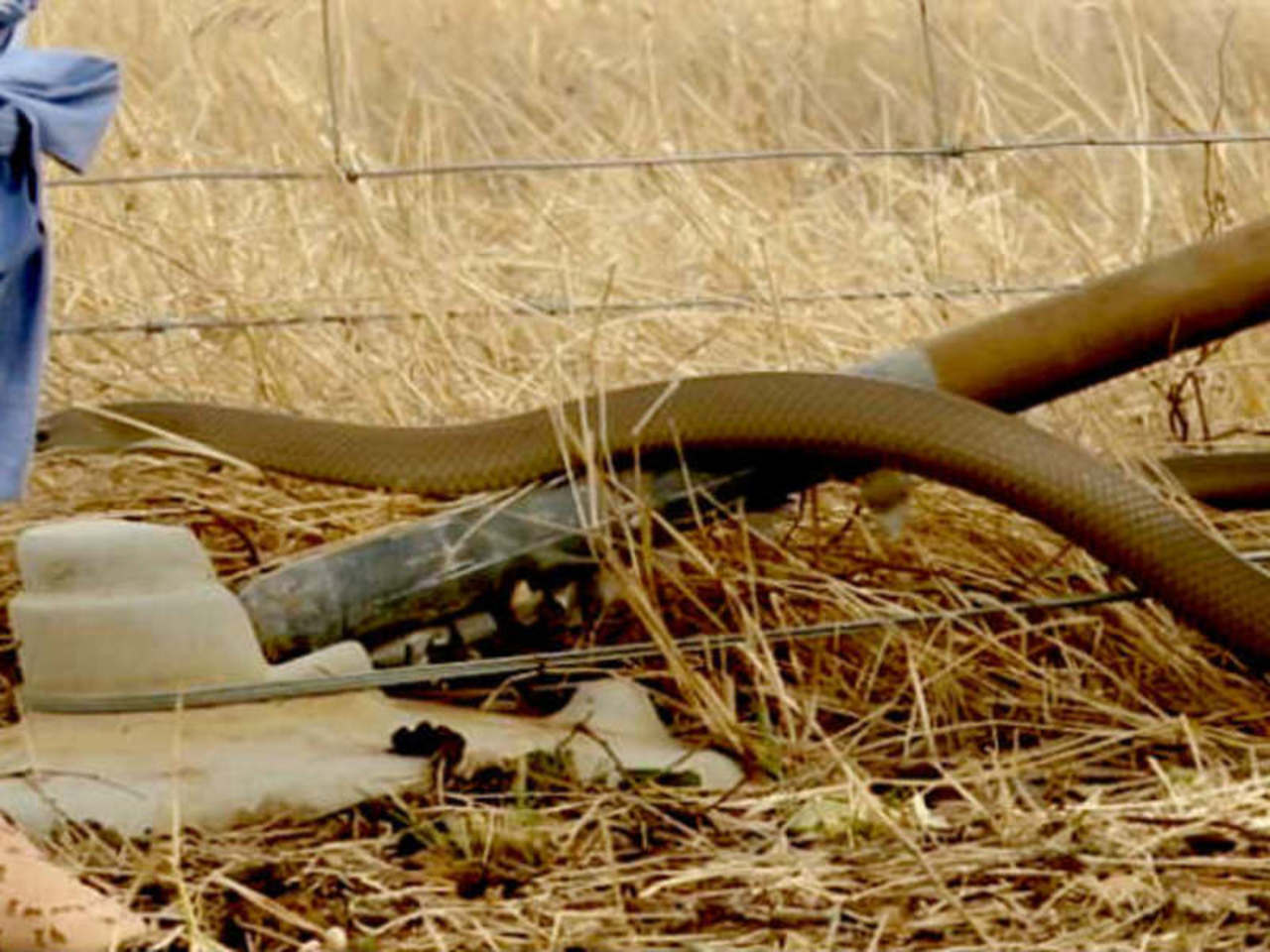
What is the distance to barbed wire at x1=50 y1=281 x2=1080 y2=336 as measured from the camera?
4.31m

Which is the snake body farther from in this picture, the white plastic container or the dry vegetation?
the white plastic container

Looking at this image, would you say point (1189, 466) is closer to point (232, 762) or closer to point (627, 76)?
point (232, 762)

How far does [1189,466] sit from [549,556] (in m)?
0.74

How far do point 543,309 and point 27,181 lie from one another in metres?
1.37

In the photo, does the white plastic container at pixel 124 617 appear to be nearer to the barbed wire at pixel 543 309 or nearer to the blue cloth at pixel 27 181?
the blue cloth at pixel 27 181

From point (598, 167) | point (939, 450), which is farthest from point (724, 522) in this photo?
point (598, 167)

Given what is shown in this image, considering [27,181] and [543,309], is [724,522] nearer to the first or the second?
[27,181]

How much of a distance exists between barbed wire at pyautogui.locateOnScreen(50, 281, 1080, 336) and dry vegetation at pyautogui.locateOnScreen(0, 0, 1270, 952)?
0.03 metres

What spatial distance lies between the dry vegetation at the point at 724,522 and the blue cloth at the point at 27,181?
1.43 feet

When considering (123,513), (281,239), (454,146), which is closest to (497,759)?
(123,513)

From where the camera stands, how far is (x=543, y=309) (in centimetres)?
441

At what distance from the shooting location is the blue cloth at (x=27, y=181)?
310 centimetres

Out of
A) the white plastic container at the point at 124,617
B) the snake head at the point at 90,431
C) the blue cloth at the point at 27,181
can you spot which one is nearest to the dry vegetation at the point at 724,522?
the snake head at the point at 90,431

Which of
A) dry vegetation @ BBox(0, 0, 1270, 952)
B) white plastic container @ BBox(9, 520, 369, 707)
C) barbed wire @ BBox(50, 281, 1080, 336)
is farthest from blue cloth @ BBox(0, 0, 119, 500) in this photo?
barbed wire @ BBox(50, 281, 1080, 336)
